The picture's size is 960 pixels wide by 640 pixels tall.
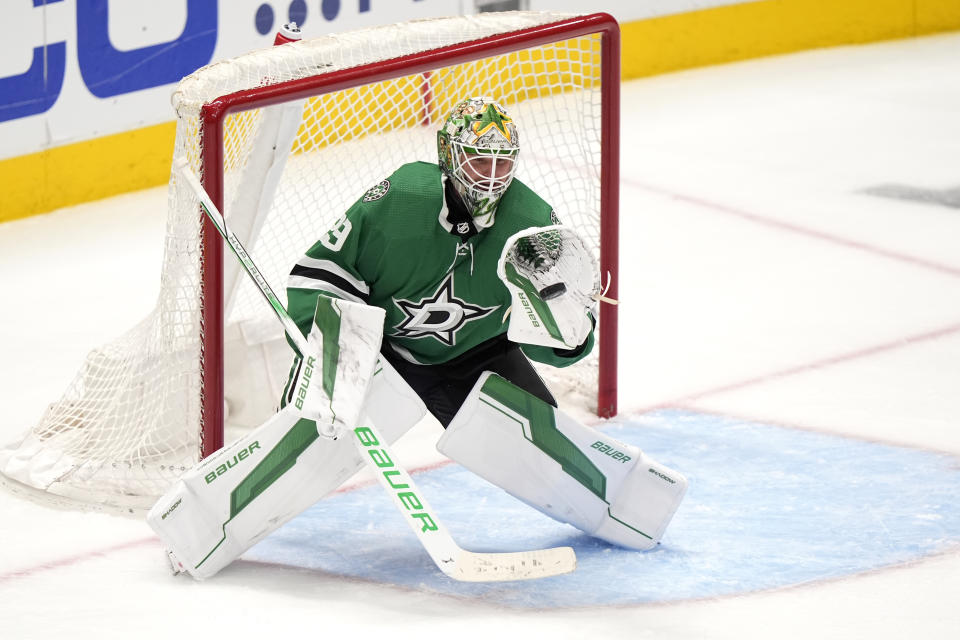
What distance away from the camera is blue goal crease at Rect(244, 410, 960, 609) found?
326 centimetres

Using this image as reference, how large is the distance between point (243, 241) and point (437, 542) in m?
1.15

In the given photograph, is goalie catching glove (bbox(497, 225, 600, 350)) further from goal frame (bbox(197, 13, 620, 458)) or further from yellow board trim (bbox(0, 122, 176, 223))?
yellow board trim (bbox(0, 122, 176, 223))

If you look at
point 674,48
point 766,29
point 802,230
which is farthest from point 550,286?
point 766,29

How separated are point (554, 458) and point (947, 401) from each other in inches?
59.0

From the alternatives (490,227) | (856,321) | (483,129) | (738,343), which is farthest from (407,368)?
(856,321)

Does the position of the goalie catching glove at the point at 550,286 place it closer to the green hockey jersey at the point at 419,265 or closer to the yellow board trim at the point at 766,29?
the green hockey jersey at the point at 419,265

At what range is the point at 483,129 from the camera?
3.09 meters

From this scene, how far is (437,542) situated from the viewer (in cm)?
307

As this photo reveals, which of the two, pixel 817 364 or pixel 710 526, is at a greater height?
pixel 710 526

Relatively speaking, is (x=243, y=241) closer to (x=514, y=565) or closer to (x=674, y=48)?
(x=514, y=565)

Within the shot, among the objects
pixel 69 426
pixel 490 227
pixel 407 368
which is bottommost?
pixel 69 426

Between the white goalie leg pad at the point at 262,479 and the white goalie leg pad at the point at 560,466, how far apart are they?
13 cm

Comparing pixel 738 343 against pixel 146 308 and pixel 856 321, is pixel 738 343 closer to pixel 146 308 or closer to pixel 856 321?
pixel 856 321

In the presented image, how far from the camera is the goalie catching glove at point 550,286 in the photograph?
10.1 ft
